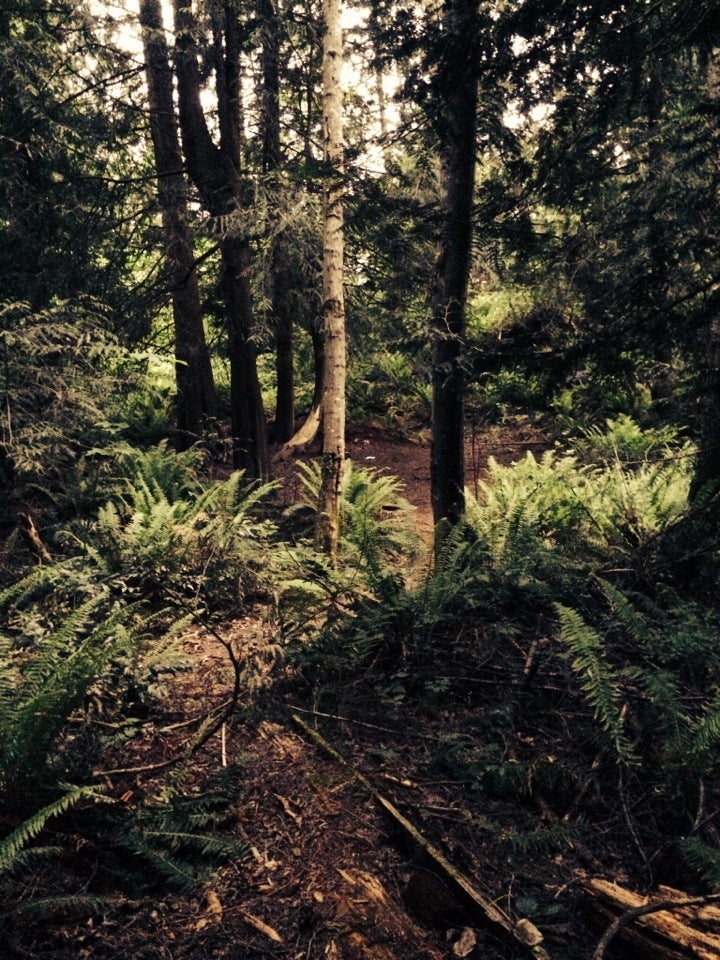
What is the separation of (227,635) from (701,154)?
499 centimetres

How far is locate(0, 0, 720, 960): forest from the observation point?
8.34 ft

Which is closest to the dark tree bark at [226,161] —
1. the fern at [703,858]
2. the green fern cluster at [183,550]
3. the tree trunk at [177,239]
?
the tree trunk at [177,239]

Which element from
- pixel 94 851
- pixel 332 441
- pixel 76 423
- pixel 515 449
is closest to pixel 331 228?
pixel 332 441

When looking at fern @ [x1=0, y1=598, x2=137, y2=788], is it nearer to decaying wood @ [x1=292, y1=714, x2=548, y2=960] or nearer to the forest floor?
the forest floor

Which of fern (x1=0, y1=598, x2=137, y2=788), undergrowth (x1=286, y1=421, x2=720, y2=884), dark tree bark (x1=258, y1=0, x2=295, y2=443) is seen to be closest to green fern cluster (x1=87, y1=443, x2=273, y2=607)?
undergrowth (x1=286, y1=421, x2=720, y2=884)

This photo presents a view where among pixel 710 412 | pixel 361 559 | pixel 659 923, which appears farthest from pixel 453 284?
pixel 659 923

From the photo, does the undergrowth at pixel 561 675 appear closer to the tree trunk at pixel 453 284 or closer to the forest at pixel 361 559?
the forest at pixel 361 559

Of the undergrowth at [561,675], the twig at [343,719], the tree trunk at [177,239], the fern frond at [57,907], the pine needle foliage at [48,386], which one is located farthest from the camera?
the tree trunk at [177,239]

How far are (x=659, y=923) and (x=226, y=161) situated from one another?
31.2 ft

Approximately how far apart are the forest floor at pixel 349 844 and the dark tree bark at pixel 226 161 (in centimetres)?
588

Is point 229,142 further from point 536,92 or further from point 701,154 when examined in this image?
point 701,154

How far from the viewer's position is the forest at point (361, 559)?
2.54m

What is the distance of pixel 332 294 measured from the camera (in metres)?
7.43

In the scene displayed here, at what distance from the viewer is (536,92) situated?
618 centimetres
